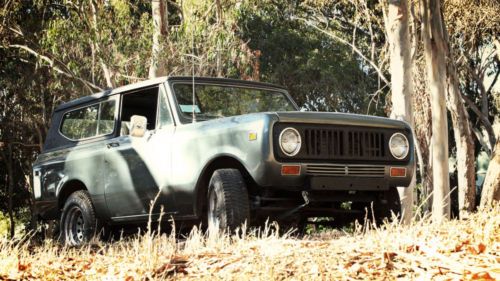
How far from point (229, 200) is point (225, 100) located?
192 cm

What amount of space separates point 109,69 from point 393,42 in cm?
1041

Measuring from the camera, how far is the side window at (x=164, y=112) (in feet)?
27.7

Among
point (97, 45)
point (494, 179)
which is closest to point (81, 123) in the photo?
point (494, 179)

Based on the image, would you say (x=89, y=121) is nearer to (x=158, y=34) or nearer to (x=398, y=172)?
(x=398, y=172)

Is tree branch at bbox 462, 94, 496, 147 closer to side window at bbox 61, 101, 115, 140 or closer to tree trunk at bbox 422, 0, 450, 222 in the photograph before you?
tree trunk at bbox 422, 0, 450, 222

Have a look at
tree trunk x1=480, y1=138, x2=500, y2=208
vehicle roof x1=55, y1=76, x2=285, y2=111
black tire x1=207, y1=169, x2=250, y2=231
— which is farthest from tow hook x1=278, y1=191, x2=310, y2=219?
tree trunk x1=480, y1=138, x2=500, y2=208

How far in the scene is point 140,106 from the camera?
914 centimetres

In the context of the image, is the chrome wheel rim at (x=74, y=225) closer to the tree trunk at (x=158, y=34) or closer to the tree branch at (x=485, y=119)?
the tree trunk at (x=158, y=34)

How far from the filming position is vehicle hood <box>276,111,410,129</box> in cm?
721

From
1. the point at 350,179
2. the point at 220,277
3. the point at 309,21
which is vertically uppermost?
the point at 309,21

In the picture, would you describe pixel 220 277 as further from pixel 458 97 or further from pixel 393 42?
pixel 458 97

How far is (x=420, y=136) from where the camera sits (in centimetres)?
2369

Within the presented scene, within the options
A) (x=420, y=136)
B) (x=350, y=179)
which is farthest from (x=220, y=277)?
(x=420, y=136)

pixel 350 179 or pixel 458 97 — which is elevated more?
pixel 458 97
